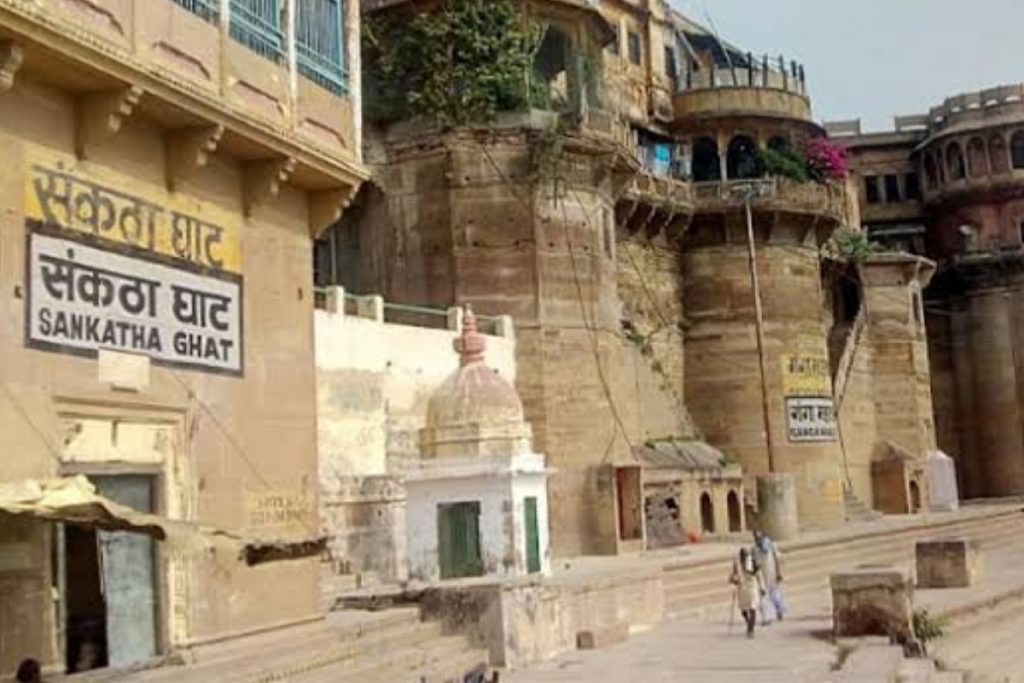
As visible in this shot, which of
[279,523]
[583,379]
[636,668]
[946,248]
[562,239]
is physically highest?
[946,248]

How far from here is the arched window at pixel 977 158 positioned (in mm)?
39781

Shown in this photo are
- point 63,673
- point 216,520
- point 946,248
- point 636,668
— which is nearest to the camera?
point 63,673

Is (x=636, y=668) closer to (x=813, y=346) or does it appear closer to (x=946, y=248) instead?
(x=813, y=346)

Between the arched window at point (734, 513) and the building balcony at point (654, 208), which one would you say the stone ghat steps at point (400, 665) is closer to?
the arched window at point (734, 513)

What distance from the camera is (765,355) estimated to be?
2823 centimetres

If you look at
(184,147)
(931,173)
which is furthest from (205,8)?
(931,173)

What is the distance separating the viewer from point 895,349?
A: 3497 cm

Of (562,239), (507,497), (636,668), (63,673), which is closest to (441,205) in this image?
(562,239)

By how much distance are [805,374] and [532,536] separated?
1505 cm

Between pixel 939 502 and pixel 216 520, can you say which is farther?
pixel 939 502

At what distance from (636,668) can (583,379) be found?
10770 mm

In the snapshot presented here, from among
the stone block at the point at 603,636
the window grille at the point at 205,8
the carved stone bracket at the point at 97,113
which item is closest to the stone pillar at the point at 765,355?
the stone block at the point at 603,636

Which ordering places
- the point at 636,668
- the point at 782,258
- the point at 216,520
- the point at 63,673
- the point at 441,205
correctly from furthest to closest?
the point at 782,258, the point at 441,205, the point at 636,668, the point at 216,520, the point at 63,673

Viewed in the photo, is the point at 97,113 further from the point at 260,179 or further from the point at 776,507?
the point at 776,507
